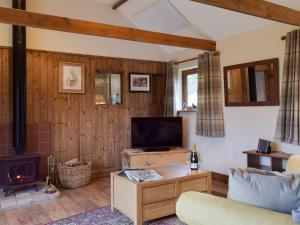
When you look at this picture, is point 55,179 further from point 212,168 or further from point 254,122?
point 254,122

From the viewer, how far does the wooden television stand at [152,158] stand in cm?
454

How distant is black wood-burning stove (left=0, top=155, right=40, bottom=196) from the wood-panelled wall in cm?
71

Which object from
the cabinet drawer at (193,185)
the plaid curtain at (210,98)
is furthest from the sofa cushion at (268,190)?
the plaid curtain at (210,98)

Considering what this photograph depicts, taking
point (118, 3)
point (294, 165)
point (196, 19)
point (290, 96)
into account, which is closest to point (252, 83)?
point (290, 96)

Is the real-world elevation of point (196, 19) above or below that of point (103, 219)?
above

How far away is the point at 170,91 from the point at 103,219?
301 centimetres

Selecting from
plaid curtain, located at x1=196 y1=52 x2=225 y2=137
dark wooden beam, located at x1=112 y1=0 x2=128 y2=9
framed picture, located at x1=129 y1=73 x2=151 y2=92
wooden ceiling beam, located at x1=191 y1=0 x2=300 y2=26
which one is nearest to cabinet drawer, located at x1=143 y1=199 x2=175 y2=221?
plaid curtain, located at x1=196 y1=52 x2=225 y2=137

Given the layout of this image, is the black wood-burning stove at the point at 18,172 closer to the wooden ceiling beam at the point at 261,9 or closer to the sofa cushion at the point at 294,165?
the wooden ceiling beam at the point at 261,9

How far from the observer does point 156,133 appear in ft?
16.0

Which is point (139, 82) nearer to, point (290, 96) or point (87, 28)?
point (87, 28)

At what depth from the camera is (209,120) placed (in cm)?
459

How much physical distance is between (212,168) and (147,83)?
6.68ft

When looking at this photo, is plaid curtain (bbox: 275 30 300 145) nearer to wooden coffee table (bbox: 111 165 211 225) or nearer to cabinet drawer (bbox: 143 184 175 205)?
wooden coffee table (bbox: 111 165 211 225)

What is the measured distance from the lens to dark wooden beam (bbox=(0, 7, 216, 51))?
9.98 feet
